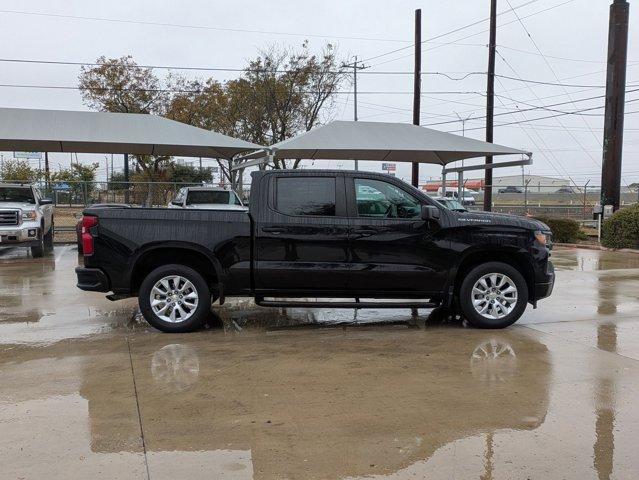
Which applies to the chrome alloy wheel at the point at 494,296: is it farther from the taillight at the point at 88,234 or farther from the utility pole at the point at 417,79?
the utility pole at the point at 417,79

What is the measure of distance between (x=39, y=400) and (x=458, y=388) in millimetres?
3408

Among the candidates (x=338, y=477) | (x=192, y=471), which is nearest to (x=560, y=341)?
(x=338, y=477)

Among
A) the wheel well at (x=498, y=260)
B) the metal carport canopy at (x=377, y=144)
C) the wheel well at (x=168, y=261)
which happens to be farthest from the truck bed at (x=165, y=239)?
the metal carport canopy at (x=377, y=144)

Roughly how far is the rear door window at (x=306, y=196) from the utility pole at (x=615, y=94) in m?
14.7

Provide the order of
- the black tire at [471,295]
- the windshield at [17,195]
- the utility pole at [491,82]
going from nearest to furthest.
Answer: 1. the black tire at [471,295]
2. the windshield at [17,195]
3. the utility pole at [491,82]

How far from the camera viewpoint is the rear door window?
7145 millimetres

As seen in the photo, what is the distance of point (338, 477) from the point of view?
357cm

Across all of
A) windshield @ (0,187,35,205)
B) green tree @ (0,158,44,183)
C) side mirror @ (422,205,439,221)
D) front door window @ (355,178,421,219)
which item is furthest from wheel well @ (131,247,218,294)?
green tree @ (0,158,44,183)

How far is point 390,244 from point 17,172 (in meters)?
37.9

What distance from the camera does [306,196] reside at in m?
7.20

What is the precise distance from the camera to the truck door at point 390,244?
706 centimetres

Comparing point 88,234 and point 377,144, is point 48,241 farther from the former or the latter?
point 88,234

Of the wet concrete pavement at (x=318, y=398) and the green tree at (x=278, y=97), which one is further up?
the green tree at (x=278, y=97)

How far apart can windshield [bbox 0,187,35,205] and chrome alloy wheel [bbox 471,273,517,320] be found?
12239mm
